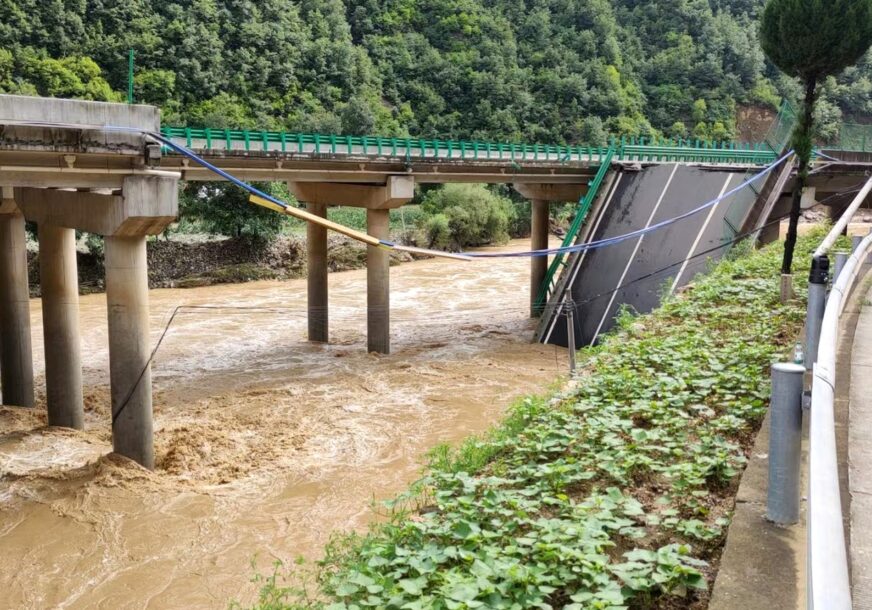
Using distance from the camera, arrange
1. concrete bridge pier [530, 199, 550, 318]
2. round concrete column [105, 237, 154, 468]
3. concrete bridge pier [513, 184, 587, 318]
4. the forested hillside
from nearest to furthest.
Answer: round concrete column [105, 237, 154, 468]
concrete bridge pier [513, 184, 587, 318]
concrete bridge pier [530, 199, 550, 318]
the forested hillside

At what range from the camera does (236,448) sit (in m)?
15.1

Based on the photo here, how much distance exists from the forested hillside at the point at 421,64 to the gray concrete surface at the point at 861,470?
154 feet

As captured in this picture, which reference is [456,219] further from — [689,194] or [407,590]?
[407,590]

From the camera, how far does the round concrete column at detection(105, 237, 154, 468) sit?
13.2m

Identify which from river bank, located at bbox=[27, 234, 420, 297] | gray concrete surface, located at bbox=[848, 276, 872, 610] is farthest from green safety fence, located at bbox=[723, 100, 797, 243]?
river bank, located at bbox=[27, 234, 420, 297]

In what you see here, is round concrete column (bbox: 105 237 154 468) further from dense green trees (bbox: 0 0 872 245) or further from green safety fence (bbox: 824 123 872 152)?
dense green trees (bbox: 0 0 872 245)

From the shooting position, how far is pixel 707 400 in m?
7.20

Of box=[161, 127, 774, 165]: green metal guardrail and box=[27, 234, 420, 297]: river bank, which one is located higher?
box=[161, 127, 774, 165]: green metal guardrail

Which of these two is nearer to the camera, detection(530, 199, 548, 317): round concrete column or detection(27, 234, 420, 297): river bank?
detection(530, 199, 548, 317): round concrete column

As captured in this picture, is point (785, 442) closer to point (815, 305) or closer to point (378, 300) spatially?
point (815, 305)

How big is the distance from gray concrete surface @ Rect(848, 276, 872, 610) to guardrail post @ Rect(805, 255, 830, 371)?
366 mm

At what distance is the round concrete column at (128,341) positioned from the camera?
43.4ft

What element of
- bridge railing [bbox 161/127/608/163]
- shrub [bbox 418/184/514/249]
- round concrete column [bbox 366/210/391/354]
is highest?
bridge railing [bbox 161/127/608/163]

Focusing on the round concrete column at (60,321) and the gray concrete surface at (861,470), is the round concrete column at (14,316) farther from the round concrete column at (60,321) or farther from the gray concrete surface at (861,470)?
the gray concrete surface at (861,470)
